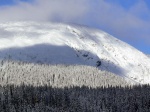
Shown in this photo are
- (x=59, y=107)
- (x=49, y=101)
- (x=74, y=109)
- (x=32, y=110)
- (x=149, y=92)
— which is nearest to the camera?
(x=32, y=110)

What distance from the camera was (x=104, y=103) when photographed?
527 ft

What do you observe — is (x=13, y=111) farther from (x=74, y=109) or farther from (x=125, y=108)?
(x=125, y=108)

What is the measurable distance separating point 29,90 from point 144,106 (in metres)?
64.2

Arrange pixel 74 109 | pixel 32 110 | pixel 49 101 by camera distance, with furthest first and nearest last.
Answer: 1. pixel 49 101
2. pixel 74 109
3. pixel 32 110

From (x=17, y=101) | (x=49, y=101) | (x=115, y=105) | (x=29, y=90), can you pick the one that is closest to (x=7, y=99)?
(x=17, y=101)

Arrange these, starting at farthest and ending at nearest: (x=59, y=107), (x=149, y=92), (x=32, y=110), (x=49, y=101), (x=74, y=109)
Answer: (x=149, y=92)
(x=49, y=101)
(x=59, y=107)
(x=74, y=109)
(x=32, y=110)

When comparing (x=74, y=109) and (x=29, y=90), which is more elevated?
(x=29, y=90)

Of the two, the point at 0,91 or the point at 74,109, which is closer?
the point at 74,109

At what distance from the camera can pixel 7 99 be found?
161250mm

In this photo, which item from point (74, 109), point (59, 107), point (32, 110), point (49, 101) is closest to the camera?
point (32, 110)

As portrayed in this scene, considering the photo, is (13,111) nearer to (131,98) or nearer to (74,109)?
(74,109)

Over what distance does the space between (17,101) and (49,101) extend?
1486cm

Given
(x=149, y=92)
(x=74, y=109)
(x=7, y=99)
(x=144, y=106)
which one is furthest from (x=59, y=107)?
(x=149, y=92)

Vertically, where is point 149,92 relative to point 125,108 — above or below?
above
